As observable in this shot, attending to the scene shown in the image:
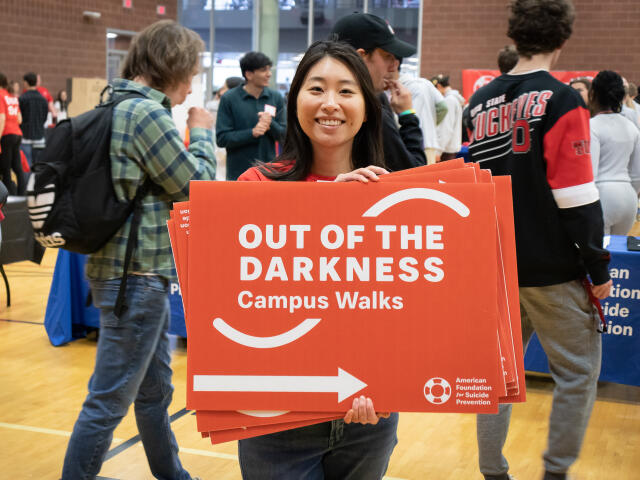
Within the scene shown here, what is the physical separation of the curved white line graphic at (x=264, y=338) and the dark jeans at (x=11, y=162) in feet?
30.7

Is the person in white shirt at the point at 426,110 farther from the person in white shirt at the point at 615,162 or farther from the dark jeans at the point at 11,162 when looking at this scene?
the dark jeans at the point at 11,162

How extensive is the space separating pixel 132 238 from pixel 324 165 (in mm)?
911

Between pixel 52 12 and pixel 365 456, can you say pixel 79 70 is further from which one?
pixel 365 456

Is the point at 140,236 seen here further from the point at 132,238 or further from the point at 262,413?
the point at 262,413

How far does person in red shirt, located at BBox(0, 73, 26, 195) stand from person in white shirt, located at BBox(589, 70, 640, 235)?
7676 millimetres

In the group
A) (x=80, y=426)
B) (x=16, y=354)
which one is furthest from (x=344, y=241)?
(x=16, y=354)

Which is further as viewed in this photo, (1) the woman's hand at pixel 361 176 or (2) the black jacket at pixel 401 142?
(2) the black jacket at pixel 401 142

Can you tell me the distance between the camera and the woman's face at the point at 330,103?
4.82 feet

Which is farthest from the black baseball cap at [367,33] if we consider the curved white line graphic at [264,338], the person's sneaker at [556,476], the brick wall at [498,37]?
the brick wall at [498,37]

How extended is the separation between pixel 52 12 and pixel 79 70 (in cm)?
123

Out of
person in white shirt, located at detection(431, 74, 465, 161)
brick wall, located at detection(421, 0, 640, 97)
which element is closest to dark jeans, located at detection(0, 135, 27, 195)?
person in white shirt, located at detection(431, 74, 465, 161)

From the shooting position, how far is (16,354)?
450 centimetres

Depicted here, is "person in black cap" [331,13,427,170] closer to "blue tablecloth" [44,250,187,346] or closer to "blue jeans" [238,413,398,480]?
"blue jeans" [238,413,398,480]

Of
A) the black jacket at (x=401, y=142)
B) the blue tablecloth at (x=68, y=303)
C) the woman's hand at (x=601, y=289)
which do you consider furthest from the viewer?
the blue tablecloth at (x=68, y=303)
